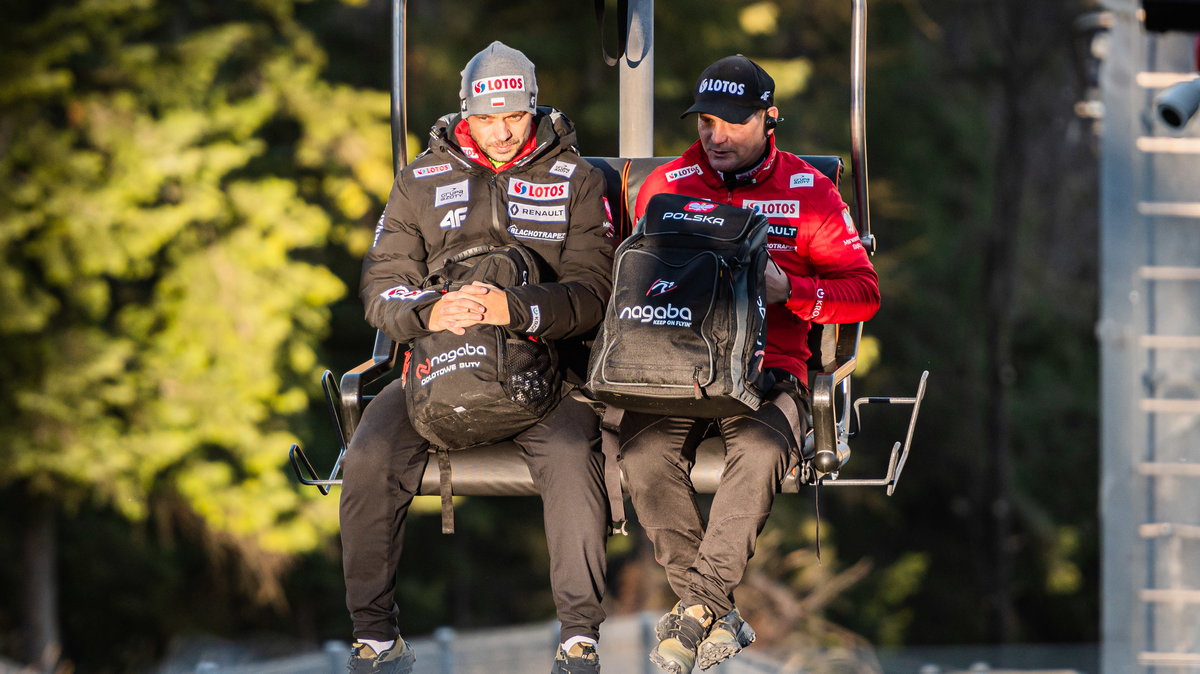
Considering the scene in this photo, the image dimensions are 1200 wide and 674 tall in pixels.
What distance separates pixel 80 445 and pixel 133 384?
63 centimetres

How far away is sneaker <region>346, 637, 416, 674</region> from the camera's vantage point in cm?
406

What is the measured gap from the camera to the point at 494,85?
4.16 m

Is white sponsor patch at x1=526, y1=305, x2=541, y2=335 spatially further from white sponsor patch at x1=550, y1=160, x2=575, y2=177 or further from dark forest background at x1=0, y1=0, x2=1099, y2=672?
dark forest background at x1=0, y1=0, x2=1099, y2=672

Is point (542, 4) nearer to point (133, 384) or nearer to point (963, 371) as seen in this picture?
point (133, 384)

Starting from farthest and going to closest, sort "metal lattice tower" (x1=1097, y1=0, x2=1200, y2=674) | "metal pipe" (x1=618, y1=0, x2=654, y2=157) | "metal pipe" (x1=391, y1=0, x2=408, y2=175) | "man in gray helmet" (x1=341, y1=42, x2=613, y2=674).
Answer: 1. "metal lattice tower" (x1=1097, y1=0, x2=1200, y2=674)
2. "metal pipe" (x1=618, y1=0, x2=654, y2=157)
3. "metal pipe" (x1=391, y1=0, x2=408, y2=175)
4. "man in gray helmet" (x1=341, y1=42, x2=613, y2=674)

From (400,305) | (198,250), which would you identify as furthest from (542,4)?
(400,305)

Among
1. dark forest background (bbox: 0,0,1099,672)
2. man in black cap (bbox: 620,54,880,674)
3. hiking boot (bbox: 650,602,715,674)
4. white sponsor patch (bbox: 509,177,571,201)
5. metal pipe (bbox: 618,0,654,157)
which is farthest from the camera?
dark forest background (bbox: 0,0,1099,672)

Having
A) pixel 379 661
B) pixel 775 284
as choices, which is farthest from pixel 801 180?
pixel 379 661

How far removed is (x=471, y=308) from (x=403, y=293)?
26cm

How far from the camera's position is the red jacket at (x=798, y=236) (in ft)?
14.1

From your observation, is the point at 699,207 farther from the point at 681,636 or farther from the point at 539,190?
the point at 681,636

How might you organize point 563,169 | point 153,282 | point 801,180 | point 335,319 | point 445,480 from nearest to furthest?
1. point 445,480
2. point 563,169
3. point 801,180
4. point 153,282
5. point 335,319

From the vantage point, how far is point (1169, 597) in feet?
26.1

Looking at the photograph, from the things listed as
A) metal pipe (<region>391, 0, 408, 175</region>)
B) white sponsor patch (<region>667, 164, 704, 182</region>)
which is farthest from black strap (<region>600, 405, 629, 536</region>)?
metal pipe (<region>391, 0, 408, 175</region>)
